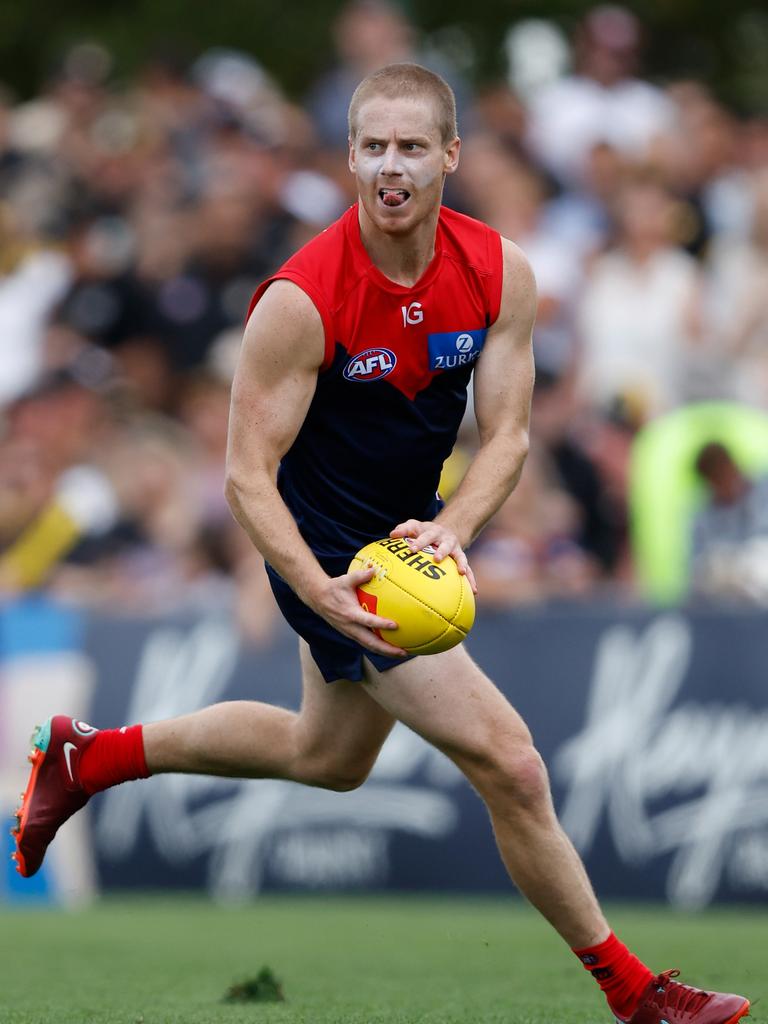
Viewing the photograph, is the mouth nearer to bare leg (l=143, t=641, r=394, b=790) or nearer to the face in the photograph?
the face

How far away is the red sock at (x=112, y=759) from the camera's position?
19.8ft

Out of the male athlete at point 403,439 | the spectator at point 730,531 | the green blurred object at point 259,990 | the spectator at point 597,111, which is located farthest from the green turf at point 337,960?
the spectator at point 597,111

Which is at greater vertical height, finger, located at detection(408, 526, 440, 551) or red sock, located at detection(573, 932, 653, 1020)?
finger, located at detection(408, 526, 440, 551)

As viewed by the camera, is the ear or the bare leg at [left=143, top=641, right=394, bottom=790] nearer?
the ear

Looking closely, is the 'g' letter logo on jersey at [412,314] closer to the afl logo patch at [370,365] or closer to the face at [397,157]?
the afl logo patch at [370,365]

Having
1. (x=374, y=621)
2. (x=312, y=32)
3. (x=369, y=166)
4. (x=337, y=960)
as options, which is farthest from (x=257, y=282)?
(x=312, y=32)

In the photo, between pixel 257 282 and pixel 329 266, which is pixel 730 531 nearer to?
pixel 257 282

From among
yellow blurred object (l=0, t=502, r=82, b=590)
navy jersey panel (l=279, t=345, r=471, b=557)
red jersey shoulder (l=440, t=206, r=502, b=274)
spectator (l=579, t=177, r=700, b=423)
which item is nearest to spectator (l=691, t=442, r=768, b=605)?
spectator (l=579, t=177, r=700, b=423)

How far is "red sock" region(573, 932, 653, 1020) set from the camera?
5.41 meters

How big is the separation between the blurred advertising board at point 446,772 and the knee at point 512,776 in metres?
4.70

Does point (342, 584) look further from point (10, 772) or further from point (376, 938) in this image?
point (10, 772)

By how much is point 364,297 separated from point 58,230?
8.84 meters

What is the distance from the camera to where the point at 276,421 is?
17.4 ft

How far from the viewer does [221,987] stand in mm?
6691
